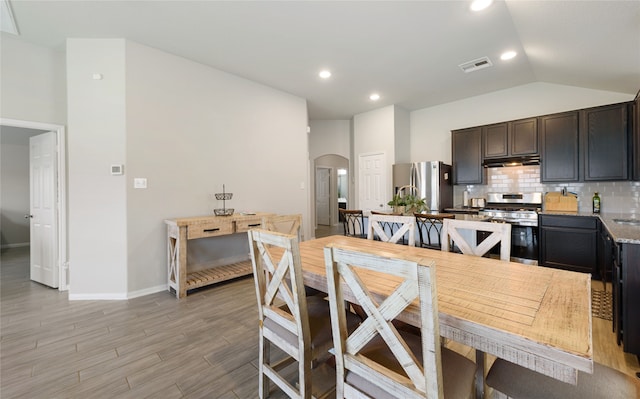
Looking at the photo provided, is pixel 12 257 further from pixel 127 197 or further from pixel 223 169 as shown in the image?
pixel 223 169

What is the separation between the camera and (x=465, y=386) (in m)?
1.06

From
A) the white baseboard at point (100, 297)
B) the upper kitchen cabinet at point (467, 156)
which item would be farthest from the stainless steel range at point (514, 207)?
the white baseboard at point (100, 297)

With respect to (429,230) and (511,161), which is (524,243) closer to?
(511,161)

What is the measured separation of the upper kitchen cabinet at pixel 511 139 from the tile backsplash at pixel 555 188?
411 mm

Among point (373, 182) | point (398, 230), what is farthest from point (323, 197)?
point (398, 230)

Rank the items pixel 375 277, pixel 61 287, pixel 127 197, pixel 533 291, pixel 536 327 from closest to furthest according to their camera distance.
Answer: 1. pixel 536 327
2. pixel 533 291
3. pixel 375 277
4. pixel 127 197
5. pixel 61 287

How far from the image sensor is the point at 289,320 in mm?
1397

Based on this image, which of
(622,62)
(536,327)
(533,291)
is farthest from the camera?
(622,62)

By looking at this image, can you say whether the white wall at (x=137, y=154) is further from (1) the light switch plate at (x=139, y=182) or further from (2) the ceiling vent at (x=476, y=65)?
(2) the ceiling vent at (x=476, y=65)

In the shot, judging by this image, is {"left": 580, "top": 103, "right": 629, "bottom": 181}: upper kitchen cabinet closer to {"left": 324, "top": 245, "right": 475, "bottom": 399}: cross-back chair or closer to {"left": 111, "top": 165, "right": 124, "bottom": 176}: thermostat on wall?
{"left": 324, "top": 245, "right": 475, "bottom": 399}: cross-back chair

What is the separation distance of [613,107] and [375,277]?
450cm

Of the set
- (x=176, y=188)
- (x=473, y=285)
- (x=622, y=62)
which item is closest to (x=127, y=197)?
(x=176, y=188)

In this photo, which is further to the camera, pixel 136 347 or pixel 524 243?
pixel 524 243

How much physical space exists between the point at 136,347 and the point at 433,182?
4.86 metres
